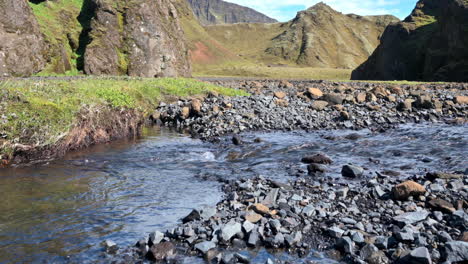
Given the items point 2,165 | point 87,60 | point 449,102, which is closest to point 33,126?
point 2,165

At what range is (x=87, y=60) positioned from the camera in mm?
34312

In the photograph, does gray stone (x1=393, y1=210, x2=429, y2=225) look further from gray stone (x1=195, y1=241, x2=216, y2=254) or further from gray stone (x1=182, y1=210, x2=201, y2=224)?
gray stone (x1=182, y1=210, x2=201, y2=224)

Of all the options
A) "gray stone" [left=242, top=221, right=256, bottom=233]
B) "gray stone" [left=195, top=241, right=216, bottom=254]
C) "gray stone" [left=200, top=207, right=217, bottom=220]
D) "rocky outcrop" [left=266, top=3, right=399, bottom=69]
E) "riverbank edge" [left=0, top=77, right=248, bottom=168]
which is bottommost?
"gray stone" [left=195, top=241, right=216, bottom=254]

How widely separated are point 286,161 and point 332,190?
359cm

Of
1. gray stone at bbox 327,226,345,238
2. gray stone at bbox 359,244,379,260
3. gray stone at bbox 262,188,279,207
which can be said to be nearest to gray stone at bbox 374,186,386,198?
gray stone at bbox 262,188,279,207

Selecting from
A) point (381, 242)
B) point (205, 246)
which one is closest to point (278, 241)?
point (205, 246)

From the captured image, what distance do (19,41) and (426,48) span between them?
6010cm

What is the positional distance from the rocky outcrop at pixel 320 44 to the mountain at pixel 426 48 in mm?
82938

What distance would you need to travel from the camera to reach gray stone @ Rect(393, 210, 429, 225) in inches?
253

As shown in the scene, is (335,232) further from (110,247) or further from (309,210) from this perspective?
(110,247)

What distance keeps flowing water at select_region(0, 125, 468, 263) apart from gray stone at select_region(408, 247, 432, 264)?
1303 millimetres

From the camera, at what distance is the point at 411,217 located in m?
6.57

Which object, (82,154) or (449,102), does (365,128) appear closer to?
(449,102)

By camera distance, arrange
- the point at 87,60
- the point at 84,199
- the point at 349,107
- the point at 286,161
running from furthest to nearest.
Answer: the point at 87,60 < the point at 349,107 < the point at 286,161 < the point at 84,199
